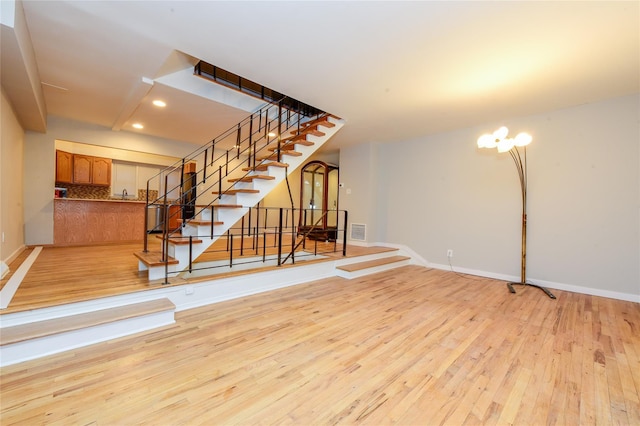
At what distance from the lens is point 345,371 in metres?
1.83

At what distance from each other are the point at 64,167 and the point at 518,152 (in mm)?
8993

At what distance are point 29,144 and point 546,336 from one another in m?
8.10

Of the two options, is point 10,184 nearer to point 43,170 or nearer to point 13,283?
point 43,170

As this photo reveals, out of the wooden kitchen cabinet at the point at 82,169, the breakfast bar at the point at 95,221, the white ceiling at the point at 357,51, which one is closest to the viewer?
the white ceiling at the point at 357,51

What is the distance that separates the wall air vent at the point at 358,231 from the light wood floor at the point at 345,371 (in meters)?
3.09

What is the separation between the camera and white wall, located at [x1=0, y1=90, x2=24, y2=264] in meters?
3.29

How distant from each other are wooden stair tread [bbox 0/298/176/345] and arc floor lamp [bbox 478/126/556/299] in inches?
175

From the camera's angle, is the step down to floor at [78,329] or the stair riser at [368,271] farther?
the stair riser at [368,271]

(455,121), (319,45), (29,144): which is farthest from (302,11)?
(29,144)

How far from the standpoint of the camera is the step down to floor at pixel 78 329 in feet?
6.07

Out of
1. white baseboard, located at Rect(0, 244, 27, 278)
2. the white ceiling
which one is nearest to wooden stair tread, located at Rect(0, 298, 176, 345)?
white baseboard, located at Rect(0, 244, 27, 278)

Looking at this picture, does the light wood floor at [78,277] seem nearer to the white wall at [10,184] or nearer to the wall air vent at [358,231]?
the white wall at [10,184]

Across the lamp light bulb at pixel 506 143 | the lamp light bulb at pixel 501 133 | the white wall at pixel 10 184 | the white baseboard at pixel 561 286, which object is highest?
the lamp light bulb at pixel 501 133

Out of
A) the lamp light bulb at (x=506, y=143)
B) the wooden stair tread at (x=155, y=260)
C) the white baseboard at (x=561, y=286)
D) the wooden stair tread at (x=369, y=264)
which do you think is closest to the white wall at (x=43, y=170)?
the wooden stair tread at (x=155, y=260)
